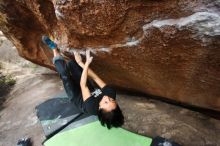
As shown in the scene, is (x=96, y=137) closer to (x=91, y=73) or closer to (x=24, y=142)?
(x=91, y=73)

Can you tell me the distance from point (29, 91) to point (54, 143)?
7.30 ft

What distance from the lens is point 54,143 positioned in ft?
15.5

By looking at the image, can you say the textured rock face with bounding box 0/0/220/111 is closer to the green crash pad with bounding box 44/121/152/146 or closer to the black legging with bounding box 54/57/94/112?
the black legging with bounding box 54/57/94/112

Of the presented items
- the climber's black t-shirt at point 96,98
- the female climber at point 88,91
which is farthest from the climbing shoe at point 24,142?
the climber's black t-shirt at point 96,98

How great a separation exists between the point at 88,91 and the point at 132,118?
857mm

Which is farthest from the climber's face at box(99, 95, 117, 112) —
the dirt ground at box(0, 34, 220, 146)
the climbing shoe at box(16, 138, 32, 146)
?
the climbing shoe at box(16, 138, 32, 146)

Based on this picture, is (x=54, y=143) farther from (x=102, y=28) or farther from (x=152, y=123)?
(x=102, y=28)

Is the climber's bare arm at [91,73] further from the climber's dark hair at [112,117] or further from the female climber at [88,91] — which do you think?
the climber's dark hair at [112,117]

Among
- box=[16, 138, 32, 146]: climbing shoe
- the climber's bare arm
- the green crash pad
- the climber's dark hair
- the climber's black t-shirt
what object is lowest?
box=[16, 138, 32, 146]: climbing shoe

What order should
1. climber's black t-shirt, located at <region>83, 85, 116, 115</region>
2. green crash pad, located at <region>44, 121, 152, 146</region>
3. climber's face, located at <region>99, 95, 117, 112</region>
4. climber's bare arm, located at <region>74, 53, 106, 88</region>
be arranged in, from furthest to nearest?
climber's bare arm, located at <region>74, 53, 106, 88</region> < green crash pad, located at <region>44, 121, 152, 146</region> < climber's black t-shirt, located at <region>83, 85, 116, 115</region> < climber's face, located at <region>99, 95, 117, 112</region>

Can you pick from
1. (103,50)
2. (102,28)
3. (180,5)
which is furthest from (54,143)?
(180,5)

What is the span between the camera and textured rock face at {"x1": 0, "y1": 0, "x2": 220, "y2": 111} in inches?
121

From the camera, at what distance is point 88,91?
171 inches

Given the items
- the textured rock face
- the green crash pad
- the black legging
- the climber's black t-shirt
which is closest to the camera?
the textured rock face
